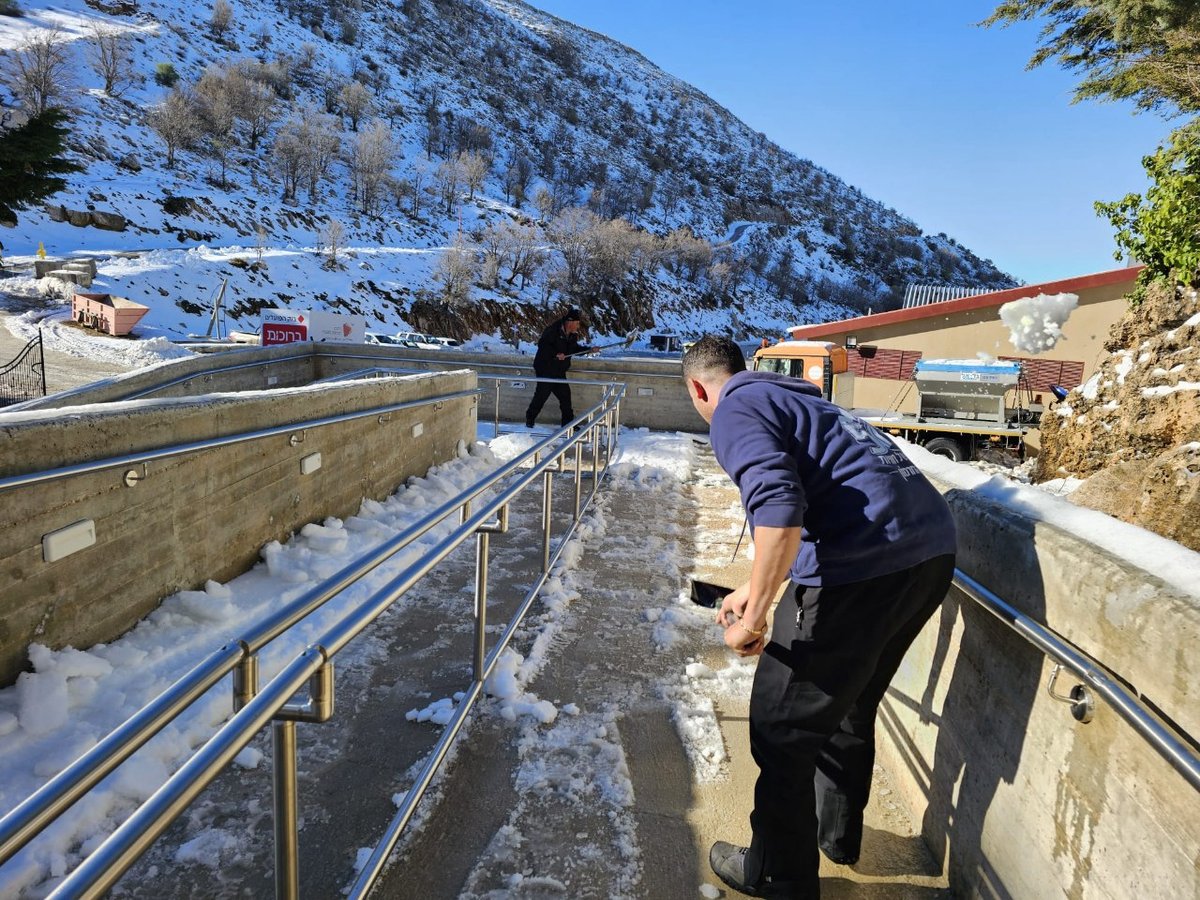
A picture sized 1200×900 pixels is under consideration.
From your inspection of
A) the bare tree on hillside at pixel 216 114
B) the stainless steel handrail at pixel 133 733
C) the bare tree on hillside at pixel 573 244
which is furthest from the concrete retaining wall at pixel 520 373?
the bare tree on hillside at pixel 216 114

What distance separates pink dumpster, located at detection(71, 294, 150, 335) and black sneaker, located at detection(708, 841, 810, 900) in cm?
2104

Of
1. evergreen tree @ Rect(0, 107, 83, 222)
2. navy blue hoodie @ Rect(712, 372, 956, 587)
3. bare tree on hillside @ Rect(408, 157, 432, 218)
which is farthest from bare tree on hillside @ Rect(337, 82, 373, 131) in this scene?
navy blue hoodie @ Rect(712, 372, 956, 587)

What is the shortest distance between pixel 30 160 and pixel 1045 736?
54.9ft

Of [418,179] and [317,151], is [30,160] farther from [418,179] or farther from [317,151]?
[418,179]

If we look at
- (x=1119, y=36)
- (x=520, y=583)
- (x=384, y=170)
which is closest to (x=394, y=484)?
(x=520, y=583)

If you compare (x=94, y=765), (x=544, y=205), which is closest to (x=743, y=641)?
(x=94, y=765)

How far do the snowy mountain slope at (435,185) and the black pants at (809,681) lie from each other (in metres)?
26.3

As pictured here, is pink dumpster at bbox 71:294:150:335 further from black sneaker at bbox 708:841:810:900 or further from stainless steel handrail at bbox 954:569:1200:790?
stainless steel handrail at bbox 954:569:1200:790

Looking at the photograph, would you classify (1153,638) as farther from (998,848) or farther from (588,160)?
(588,160)

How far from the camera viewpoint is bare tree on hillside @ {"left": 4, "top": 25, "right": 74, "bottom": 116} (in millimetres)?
36344

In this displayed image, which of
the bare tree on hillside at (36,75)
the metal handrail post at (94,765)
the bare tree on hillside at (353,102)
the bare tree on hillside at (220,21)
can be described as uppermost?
the bare tree on hillside at (220,21)

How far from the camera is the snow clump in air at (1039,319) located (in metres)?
15.2

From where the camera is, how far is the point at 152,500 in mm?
3672

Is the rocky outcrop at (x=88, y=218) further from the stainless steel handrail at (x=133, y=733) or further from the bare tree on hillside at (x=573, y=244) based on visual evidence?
the stainless steel handrail at (x=133, y=733)
